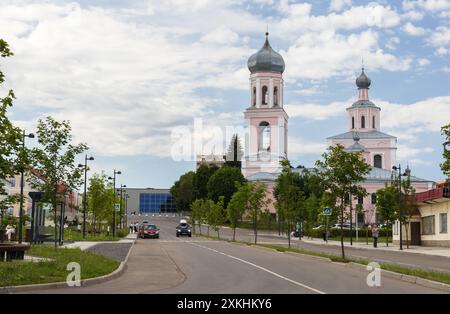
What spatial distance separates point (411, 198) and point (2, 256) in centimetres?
3940

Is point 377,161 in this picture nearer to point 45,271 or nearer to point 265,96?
point 265,96

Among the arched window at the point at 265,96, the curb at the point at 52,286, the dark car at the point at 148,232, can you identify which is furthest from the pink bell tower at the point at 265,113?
the curb at the point at 52,286

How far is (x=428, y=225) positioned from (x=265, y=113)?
66.4m

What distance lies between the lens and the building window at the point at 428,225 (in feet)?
177

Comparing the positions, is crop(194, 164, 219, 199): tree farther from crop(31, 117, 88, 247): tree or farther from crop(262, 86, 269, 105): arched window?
crop(31, 117, 88, 247): tree

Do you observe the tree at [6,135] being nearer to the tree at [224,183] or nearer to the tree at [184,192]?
the tree at [224,183]

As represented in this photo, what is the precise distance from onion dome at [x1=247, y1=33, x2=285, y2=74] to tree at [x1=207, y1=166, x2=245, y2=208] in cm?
1988

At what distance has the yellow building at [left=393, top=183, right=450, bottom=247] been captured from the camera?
49884 millimetres

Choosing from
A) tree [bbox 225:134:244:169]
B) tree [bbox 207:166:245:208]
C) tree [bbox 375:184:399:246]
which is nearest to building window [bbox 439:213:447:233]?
tree [bbox 375:184:399:246]

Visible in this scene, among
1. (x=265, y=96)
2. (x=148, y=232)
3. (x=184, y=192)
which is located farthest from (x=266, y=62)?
(x=148, y=232)

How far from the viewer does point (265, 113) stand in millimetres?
119250
